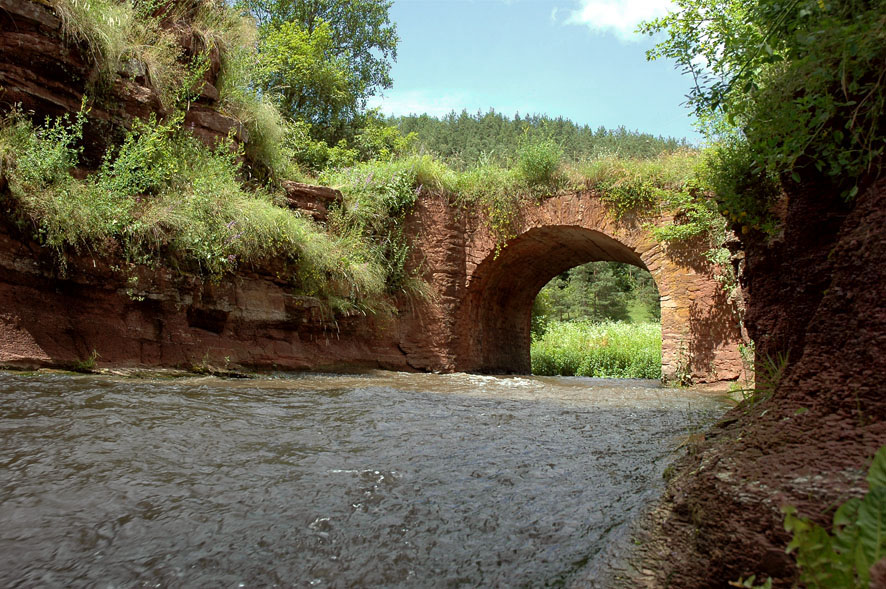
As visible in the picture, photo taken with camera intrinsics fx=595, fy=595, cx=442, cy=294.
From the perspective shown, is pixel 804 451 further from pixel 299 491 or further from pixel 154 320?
pixel 154 320

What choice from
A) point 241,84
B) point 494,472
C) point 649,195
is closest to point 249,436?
point 494,472

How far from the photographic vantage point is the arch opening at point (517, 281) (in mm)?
10406

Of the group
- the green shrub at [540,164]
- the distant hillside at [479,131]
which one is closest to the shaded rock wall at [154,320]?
the green shrub at [540,164]

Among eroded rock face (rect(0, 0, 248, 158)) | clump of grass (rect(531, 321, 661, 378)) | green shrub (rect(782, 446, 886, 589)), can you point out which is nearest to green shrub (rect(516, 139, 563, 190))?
eroded rock face (rect(0, 0, 248, 158))

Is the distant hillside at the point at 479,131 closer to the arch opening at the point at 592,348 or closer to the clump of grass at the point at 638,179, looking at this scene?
the arch opening at the point at 592,348

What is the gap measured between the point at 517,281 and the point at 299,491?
10198 mm

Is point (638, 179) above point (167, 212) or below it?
above

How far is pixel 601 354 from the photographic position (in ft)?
51.3

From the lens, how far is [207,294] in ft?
22.5

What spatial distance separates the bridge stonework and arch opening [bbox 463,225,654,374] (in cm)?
3

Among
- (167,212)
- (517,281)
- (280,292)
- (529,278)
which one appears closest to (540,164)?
(517,281)

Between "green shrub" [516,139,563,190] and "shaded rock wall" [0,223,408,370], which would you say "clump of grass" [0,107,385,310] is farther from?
"green shrub" [516,139,563,190]

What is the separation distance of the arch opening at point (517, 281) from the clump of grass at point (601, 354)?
2595 millimetres

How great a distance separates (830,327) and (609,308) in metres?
37.9
